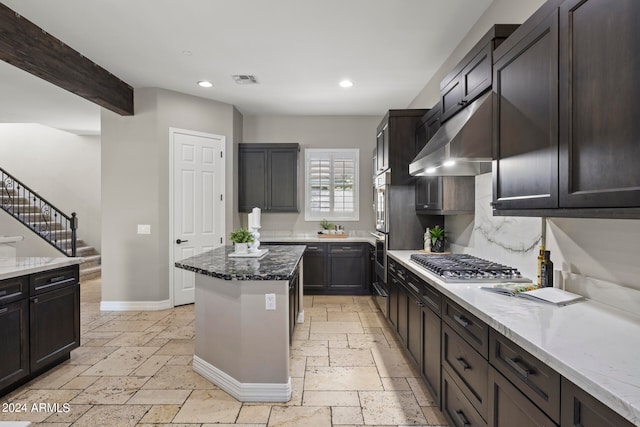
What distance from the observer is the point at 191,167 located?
4.98 meters

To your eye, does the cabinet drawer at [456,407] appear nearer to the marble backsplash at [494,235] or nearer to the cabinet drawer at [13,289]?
the marble backsplash at [494,235]

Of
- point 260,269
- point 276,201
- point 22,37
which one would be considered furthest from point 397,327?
point 22,37

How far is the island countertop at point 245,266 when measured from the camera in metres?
2.45

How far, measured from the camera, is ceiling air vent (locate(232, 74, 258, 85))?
434 centimetres

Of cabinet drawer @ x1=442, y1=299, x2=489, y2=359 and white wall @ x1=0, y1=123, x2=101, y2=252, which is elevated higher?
white wall @ x1=0, y1=123, x2=101, y2=252

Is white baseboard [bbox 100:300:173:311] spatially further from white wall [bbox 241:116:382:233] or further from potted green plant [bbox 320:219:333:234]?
potted green plant [bbox 320:219:333:234]

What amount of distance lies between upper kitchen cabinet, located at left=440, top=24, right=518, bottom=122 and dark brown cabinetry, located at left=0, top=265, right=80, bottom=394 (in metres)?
3.59

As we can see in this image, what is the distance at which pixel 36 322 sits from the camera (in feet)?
8.81

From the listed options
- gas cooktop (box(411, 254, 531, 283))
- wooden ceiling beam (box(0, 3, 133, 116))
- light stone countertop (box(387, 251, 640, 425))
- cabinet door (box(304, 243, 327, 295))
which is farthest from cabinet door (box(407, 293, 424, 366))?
wooden ceiling beam (box(0, 3, 133, 116))

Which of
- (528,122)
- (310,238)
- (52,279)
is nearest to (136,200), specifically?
(52,279)

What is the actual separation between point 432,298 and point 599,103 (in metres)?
1.54

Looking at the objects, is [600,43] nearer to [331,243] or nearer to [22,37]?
[22,37]

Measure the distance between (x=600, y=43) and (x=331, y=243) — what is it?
4496 millimetres

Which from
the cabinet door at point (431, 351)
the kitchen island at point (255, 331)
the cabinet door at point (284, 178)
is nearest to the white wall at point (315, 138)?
the cabinet door at point (284, 178)
